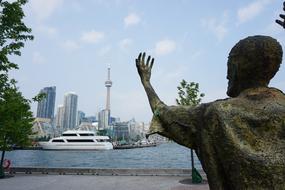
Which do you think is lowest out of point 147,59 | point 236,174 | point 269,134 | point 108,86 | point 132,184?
point 132,184

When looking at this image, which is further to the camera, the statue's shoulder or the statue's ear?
the statue's ear

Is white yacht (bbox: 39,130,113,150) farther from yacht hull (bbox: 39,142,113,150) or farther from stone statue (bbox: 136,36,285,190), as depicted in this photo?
stone statue (bbox: 136,36,285,190)

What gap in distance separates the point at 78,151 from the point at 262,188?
77.8m

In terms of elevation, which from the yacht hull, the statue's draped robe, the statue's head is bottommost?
the statue's draped robe

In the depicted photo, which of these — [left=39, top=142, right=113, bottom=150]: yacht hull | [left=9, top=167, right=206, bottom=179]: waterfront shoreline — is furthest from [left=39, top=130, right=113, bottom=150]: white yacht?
[left=9, top=167, right=206, bottom=179]: waterfront shoreline

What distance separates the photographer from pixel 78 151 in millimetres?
76438

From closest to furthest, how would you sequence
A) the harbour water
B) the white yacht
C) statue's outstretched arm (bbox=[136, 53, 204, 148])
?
statue's outstretched arm (bbox=[136, 53, 204, 148]) < the harbour water < the white yacht

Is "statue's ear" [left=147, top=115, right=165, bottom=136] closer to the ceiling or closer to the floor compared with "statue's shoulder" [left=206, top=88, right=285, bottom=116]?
closer to the floor

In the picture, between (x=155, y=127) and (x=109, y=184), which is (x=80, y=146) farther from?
(x=155, y=127)

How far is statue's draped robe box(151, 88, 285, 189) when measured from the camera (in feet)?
5.76

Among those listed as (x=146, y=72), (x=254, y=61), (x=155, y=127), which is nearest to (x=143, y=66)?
(x=146, y=72)

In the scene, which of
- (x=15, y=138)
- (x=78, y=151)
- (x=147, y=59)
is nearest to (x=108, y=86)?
(x=78, y=151)

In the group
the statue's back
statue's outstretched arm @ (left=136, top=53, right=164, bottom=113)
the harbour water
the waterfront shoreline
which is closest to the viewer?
the statue's back

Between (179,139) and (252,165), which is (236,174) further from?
(179,139)
